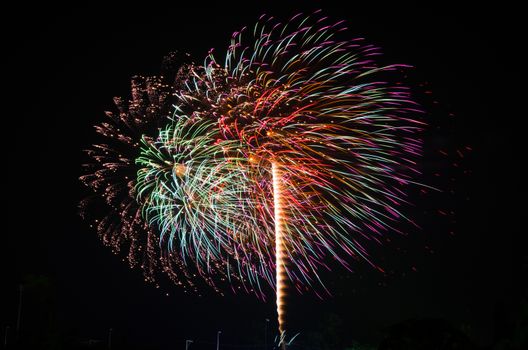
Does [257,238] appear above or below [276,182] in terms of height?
below

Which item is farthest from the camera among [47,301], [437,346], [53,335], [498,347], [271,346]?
[271,346]

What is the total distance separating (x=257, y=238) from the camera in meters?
27.9

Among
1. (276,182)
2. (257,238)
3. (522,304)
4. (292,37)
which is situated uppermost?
(292,37)

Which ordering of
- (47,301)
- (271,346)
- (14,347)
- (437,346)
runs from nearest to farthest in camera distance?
1. (437,346)
2. (14,347)
3. (47,301)
4. (271,346)

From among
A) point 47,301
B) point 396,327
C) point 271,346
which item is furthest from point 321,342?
point 396,327

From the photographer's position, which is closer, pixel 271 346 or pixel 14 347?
pixel 14 347

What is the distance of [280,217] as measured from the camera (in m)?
26.9

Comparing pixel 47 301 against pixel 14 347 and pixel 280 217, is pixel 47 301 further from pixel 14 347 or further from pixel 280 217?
pixel 280 217

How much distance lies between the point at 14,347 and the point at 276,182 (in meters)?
12.2

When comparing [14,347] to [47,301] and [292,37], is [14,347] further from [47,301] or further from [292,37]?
[292,37]

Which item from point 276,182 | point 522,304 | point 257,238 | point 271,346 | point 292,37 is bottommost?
point 271,346

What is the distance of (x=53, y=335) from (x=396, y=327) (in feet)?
54.0

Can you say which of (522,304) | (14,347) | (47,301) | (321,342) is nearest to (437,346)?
(522,304)

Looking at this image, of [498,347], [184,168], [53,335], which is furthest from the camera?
[184,168]
